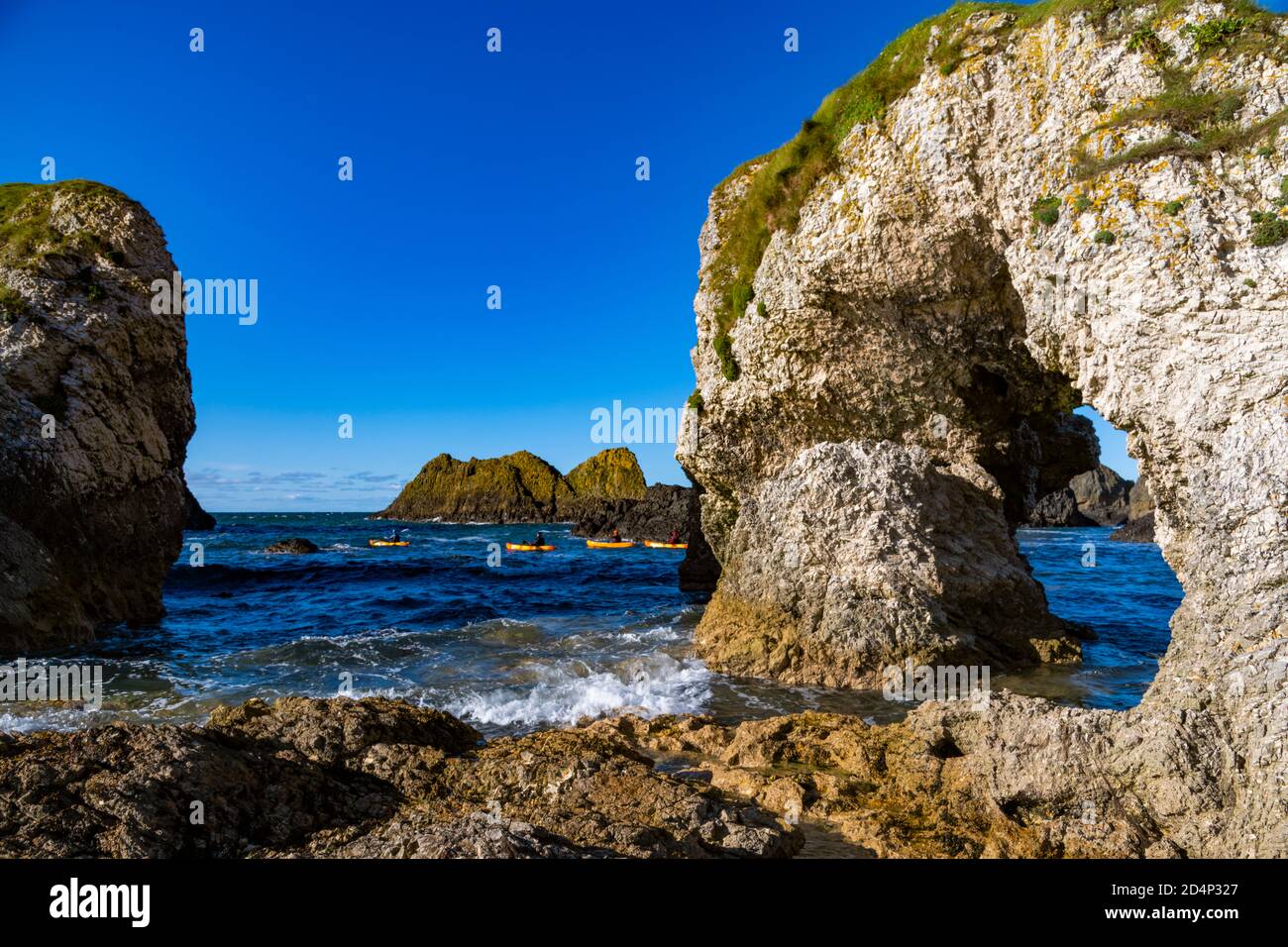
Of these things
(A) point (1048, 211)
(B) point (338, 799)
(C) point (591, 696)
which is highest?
(A) point (1048, 211)

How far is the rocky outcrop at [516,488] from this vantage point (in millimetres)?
119500

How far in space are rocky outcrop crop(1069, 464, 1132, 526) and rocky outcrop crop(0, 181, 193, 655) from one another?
343 feet

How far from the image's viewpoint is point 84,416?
20.1 metres

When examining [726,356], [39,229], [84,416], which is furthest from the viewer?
[39,229]

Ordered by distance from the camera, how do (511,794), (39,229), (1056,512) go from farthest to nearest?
(1056,512) < (39,229) < (511,794)

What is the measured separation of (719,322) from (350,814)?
15555mm

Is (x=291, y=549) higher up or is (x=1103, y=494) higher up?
(x=1103, y=494)

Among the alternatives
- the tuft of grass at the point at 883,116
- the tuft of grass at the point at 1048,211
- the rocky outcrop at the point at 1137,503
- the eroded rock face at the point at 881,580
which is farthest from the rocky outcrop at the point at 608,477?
the tuft of grass at the point at 1048,211

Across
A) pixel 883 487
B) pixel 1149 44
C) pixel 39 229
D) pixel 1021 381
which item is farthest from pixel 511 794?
pixel 39 229

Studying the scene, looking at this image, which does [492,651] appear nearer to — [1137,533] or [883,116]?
[883,116]

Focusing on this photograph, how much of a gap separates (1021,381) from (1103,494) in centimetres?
10147

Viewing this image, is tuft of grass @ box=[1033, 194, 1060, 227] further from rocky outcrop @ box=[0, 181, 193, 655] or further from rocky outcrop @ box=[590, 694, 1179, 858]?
rocky outcrop @ box=[0, 181, 193, 655]

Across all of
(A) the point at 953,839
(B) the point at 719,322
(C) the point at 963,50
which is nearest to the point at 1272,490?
(A) the point at 953,839
